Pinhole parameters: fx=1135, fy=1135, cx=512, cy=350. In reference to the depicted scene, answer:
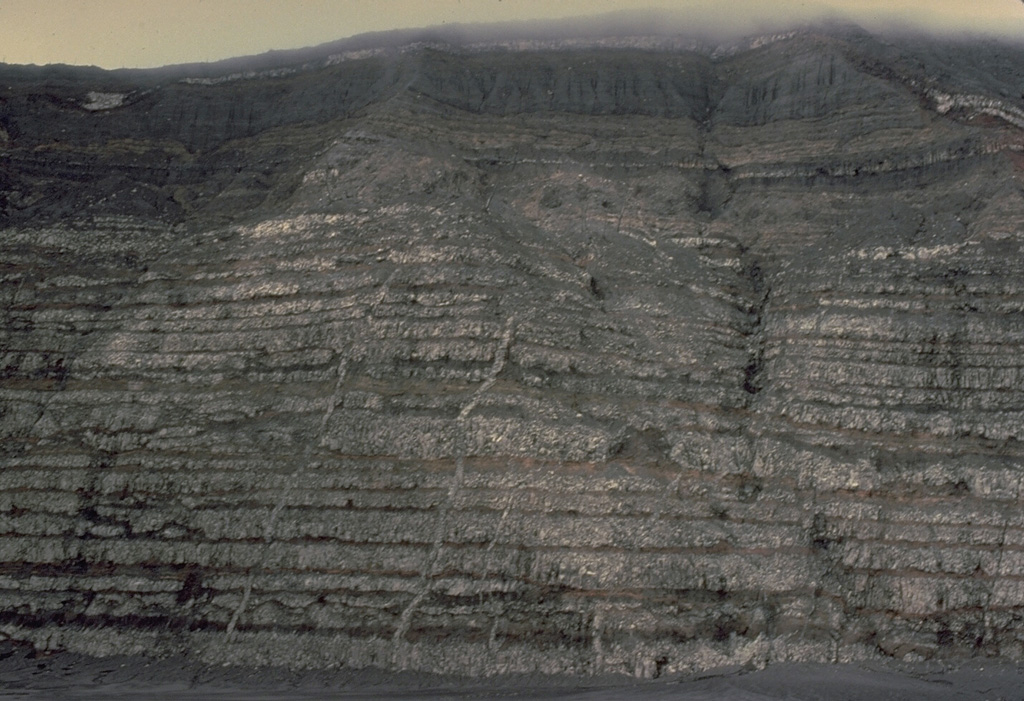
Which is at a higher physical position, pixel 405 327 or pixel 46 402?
pixel 405 327

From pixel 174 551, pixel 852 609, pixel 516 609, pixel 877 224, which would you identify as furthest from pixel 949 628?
pixel 174 551

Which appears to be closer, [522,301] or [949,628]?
[949,628]

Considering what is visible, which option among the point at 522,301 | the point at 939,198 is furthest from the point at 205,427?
the point at 939,198

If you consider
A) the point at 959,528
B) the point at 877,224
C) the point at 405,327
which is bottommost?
the point at 959,528

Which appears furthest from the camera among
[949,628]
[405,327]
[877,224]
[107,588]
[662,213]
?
[662,213]

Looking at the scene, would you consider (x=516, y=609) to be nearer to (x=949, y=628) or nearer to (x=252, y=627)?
(x=252, y=627)

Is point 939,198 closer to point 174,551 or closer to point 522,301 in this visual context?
point 522,301

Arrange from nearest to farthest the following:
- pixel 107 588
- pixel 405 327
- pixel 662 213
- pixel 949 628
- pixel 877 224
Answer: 1. pixel 949 628
2. pixel 107 588
3. pixel 405 327
4. pixel 877 224
5. pixel 662 213
